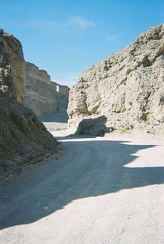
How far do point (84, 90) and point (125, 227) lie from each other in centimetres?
2989

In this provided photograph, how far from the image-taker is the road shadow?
15.8 ft

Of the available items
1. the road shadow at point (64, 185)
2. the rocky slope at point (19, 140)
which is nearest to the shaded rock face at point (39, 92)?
the rocky slope at point (19, 140)

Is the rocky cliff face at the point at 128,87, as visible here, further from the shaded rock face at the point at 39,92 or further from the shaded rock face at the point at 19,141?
the shaded rock face at the point at 39,92

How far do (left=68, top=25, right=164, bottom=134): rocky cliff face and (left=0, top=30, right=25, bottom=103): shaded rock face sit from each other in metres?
9.77

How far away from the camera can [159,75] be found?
2397 cm

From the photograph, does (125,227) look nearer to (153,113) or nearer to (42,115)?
(153,113)

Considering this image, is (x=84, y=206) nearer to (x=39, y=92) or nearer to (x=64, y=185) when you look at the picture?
(x=64, y=185)

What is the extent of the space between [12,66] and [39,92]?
39859 millimetres

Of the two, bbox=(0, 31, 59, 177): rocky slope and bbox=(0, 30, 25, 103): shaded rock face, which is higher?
bbox=(0, 30, 25, 103): shaded rock face

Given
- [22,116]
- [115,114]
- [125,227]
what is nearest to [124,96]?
[115,114]

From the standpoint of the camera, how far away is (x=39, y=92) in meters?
60.6

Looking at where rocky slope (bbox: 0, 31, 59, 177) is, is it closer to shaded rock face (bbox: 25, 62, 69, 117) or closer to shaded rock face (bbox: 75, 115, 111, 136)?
shaded rock face (bbox: 75, 115, 111, 136)

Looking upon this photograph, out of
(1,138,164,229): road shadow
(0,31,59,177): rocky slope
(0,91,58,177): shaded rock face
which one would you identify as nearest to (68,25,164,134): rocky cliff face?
(0,31,59,177): rocky slope

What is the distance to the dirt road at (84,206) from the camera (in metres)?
3.81
